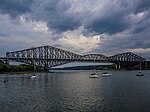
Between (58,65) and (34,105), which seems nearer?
(34,105)

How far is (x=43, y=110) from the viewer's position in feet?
94.8

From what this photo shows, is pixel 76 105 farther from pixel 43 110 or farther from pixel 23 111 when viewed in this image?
pixel 23 111

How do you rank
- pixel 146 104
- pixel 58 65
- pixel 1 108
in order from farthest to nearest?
pixel 58 65, pixel 146 104, pixel 1 108

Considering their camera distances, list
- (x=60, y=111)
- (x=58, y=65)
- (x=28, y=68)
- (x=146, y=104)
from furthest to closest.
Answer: (x=58, y=65), (x=28, y=68), (x=146, y=104), (x=60, y=111)

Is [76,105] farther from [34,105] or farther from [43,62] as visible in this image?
[43,62]

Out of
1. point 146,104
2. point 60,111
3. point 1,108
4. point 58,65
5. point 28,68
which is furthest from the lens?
point 58,65

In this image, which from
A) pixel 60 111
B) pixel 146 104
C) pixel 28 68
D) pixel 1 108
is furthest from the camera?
pixel 28 68

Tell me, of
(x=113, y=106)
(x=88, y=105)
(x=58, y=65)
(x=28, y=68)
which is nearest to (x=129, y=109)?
(x=113, y=106)

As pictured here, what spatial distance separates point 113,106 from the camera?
30891 millimetres

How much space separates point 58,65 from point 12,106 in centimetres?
16720

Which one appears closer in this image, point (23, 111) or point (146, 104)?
point (23, 111)

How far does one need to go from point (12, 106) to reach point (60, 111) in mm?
6800

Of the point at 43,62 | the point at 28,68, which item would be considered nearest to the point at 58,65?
the point at 43,62

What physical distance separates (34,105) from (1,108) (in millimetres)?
4010
